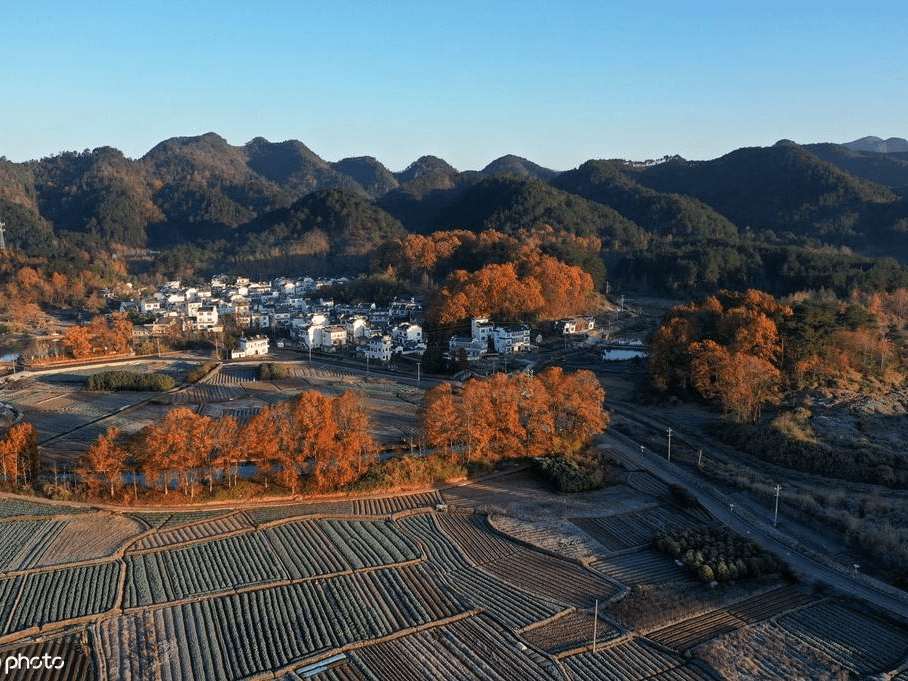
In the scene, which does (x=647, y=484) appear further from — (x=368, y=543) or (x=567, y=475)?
(x=368, y=543)

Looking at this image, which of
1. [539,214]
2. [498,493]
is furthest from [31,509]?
[539,214]

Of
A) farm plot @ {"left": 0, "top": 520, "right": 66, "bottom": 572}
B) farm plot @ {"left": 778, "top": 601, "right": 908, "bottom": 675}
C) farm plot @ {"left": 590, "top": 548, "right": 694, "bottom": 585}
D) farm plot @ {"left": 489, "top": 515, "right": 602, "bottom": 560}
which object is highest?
farm plot @ {"left": 0, "top": 520, "right": 66, "bottom": 572}

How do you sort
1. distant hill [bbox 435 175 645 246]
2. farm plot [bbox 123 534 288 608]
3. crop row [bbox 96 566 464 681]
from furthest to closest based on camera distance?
distant hill [bbox 435 175 645 246] < farm plot [bbox 123 534 288 608] < crop row [bbox 96 566 464 681]

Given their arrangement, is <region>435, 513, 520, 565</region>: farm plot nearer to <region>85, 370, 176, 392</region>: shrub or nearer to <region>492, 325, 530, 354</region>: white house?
<region>85, 370, 176, 392</region>: shrub

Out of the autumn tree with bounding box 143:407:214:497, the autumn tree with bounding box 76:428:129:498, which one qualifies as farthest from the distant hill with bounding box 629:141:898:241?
the autumn tree with bounding box 76:428:129:498

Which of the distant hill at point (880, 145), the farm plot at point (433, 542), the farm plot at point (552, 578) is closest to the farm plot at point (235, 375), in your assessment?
the farm plot at point (433, 542)

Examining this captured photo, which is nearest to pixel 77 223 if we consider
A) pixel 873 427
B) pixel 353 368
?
pixel 353 368
